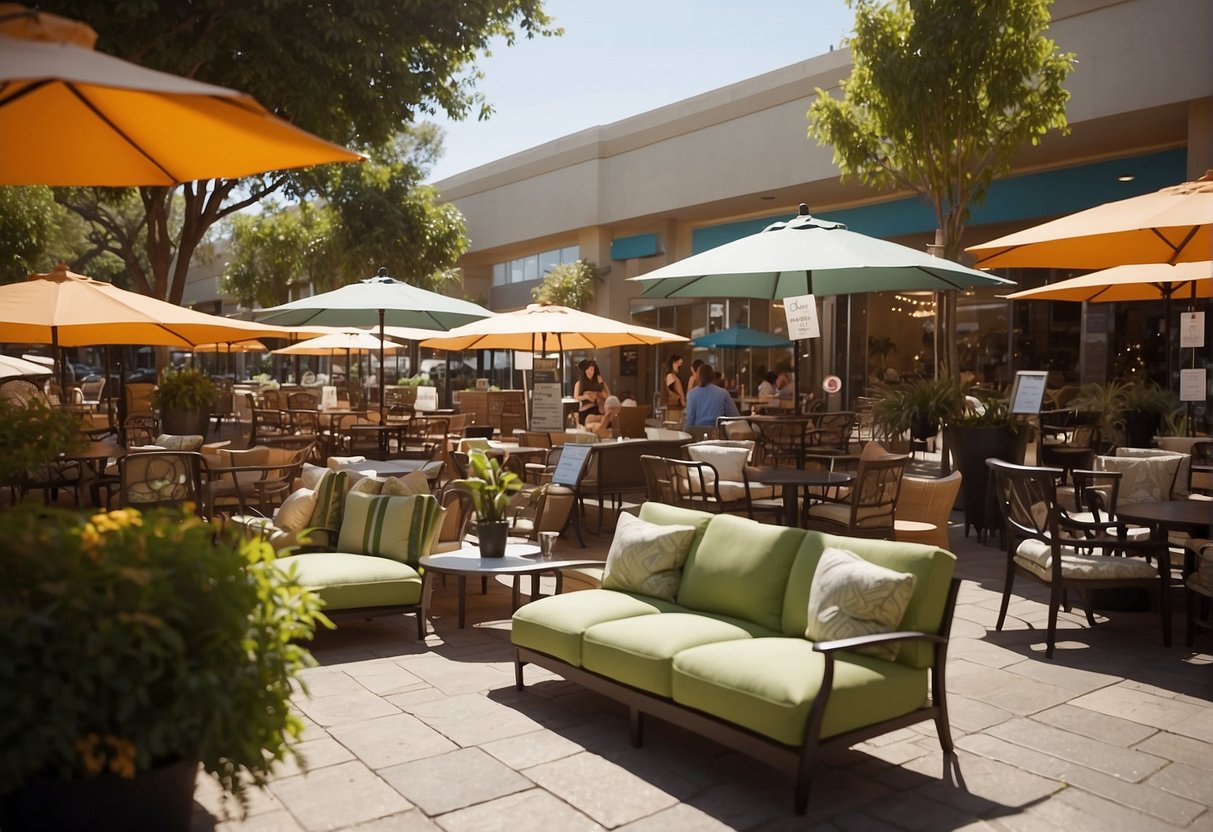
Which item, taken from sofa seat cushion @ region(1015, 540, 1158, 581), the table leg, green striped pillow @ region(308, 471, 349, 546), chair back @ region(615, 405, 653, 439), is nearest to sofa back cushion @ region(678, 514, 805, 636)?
the table leg

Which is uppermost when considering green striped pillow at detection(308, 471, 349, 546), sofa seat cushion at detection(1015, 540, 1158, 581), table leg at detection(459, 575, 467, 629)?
green striped pillow at detection(308, 471, 349, 546)

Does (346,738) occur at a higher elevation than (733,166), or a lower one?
lower

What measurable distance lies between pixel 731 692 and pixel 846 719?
0.42 m

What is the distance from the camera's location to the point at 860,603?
3.79 metres

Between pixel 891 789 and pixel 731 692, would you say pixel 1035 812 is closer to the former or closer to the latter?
pixel 891 789

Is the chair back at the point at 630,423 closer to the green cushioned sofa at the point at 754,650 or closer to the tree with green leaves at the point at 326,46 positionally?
the tree with green leaves at the point at 326,46

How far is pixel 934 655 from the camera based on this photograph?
3.81 meters

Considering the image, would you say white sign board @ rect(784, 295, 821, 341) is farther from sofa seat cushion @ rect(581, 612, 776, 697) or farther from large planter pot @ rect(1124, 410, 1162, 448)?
large planter pot @ rect(1124, 410, 1162, 448)

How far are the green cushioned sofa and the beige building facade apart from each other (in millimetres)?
11490

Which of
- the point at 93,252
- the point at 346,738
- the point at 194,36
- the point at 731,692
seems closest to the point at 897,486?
the point at 731,692

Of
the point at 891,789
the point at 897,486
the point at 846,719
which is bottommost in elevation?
the point at 891,789

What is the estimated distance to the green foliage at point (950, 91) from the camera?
1083cm

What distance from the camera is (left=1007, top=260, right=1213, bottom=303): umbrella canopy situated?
30.4ft

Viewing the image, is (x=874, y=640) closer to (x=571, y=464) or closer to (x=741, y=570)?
(x=741, y=570)
